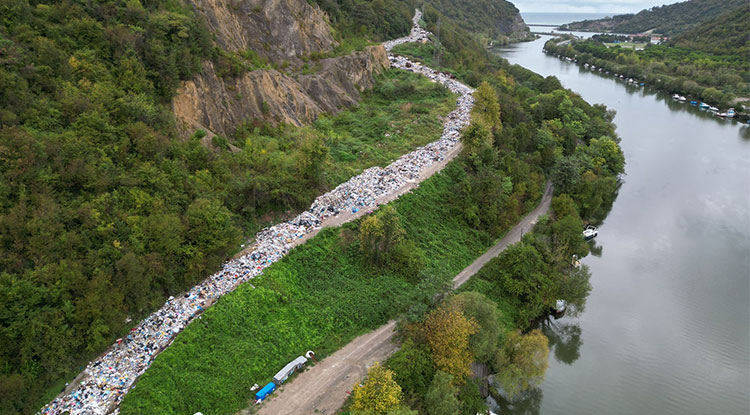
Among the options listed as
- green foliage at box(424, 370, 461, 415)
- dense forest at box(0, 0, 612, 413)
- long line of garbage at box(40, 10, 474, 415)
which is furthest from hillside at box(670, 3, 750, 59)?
green foliage at box(424, 370, 461, 415)

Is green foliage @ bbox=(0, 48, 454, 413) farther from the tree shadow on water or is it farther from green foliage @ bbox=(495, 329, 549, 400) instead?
the tree shadow on water

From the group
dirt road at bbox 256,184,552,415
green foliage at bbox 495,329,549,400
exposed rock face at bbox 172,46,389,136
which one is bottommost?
green foliage at bbox 495,329,549,400

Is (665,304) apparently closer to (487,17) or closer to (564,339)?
(564,339)

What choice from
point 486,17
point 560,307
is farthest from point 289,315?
point 486,17

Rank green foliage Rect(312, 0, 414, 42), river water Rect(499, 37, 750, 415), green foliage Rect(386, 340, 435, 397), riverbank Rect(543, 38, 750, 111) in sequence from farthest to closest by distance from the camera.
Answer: riverbank Rect(543, 38, 750, 111) < green foliage Rect(312, 0, 414, 42) < river water Rect(499, 37, 750, 415) < green foliage Rect(386, 340, 435, 397)

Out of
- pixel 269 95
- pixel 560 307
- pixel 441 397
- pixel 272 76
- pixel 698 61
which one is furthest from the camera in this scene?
pixel 698 61
